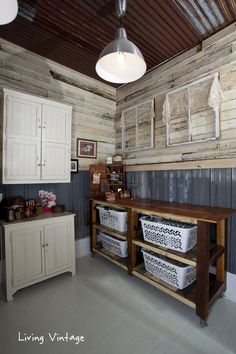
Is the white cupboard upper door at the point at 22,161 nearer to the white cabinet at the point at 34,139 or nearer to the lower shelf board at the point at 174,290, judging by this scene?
the white cabinet at the point at 34,139

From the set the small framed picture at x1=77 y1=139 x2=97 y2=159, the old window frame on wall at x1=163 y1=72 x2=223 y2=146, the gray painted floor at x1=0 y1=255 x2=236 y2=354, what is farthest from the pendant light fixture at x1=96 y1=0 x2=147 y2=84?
the gray painted floor at x1=0 y1=255 x2=236 y2=354

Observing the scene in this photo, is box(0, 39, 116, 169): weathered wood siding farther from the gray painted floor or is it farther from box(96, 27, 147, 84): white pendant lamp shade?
the gray painted floor

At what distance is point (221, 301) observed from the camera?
1948mm

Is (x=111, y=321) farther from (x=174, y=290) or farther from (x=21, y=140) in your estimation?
(x=21, y=140)

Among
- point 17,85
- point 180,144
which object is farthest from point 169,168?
point 17,85

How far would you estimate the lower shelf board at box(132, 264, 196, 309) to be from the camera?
67.7 inches

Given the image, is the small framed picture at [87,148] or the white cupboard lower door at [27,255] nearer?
the white cupboard lower door at [27,255]

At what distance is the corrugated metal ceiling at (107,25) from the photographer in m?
1.86

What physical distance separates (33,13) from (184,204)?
8.66 ft

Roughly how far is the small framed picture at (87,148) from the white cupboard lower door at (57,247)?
3.85ft

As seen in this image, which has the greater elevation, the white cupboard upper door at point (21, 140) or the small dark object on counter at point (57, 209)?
the white cupboard upper door at point (21, 140)

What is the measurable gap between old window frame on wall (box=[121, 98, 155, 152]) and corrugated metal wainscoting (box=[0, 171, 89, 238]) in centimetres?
91

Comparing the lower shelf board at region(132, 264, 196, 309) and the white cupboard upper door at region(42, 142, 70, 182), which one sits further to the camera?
the white cupboard upper door at region(42, 142, 70, 182)

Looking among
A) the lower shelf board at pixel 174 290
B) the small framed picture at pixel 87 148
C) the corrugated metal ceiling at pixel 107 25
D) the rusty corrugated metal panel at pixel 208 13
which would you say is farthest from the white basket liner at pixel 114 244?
the rusty corrugated metal panel at pixel 208 13
